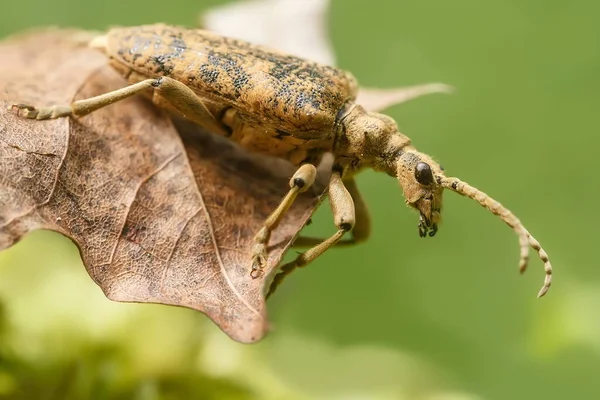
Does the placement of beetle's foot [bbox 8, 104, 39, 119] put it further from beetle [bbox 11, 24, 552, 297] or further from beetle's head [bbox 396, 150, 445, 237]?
beetle's head [bbox 396, 150, 445, 237]

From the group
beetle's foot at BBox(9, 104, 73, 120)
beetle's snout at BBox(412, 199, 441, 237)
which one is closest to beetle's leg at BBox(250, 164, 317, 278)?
beetle's snout at BBox(412, 199, 441, 237)

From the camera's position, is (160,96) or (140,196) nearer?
(140,196)

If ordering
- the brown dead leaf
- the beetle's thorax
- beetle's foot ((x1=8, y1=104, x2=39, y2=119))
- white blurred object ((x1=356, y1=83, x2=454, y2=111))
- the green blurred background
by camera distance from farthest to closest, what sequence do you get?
white blurred object ((x1=356, y1=83, x2=454, y2=111)), the beetle's thorax, the green blurred background, beetle's foot ((x1=8, y1=104, x2=39, y2=119)), the brown dead leaf

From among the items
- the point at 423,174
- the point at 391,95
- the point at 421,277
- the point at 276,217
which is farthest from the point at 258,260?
the point at 421,277

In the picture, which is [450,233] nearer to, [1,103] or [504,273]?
[504,273]

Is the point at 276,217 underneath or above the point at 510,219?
underneath

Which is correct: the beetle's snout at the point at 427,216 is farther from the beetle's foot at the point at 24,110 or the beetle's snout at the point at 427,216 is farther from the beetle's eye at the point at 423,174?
the beetle's foot at the point at 24,110

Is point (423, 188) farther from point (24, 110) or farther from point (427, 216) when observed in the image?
point (24, 110)
